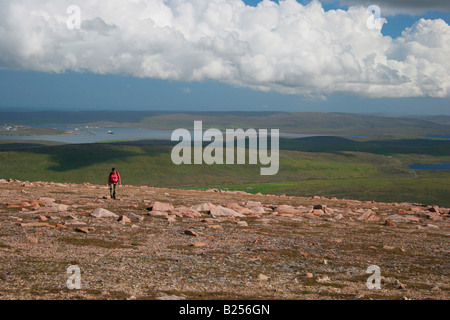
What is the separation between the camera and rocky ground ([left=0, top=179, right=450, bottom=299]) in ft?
52.2

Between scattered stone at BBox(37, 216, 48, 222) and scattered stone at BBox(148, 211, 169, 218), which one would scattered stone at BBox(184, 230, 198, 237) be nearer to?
scattered stone at BBox(148, 211, 169, 218)

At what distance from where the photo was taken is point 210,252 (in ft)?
72.7

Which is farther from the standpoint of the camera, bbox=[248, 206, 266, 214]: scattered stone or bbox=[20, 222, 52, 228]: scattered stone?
bbox=[248, 206, 266, 214]: scattered stone

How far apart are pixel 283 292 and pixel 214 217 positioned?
16912mm

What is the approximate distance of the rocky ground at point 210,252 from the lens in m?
15.9

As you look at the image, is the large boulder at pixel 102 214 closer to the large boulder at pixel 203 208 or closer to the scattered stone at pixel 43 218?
the scattered stone at pixel 43 218

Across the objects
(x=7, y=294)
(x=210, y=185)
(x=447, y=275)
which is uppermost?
(x=7, y=294)

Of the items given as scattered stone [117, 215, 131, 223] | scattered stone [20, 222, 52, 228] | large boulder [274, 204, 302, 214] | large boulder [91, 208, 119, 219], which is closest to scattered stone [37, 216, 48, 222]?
scattered stone [20, 222, 52, 228]

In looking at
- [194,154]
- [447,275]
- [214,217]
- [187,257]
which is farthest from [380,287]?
[194,154]

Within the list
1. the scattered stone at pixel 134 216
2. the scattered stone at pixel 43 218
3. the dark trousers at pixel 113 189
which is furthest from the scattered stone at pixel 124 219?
the dark trousers at pixel 113 189

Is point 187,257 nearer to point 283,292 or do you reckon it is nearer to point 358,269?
point 283,292

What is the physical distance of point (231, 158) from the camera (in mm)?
180500

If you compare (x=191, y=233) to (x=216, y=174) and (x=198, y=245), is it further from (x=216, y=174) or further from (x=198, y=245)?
(x=216, y=174)

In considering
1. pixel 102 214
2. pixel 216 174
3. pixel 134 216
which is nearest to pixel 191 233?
pixel 134 216
